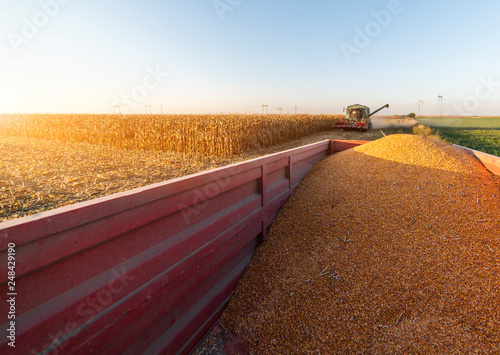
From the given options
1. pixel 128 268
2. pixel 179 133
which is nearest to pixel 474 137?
pixel 179 133

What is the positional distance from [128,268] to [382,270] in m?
1.90

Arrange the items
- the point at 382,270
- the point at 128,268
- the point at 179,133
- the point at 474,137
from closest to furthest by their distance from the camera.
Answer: the point at 128,268
the point at 382,270
the point at 179,133
the point at 474,137

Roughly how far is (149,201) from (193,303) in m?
0.89

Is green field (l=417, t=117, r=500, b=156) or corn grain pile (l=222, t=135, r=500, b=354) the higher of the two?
green field (l=417, t=117, r=500, b=156)

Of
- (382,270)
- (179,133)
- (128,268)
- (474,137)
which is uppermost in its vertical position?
(179,133)

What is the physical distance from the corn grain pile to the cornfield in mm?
7448

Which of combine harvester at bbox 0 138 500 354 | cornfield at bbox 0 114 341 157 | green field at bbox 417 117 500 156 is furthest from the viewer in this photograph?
green field at bbox 417 117 500 156

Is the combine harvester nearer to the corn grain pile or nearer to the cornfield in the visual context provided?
the corn grain pile

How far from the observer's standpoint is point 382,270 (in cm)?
208

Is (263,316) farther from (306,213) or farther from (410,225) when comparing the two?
(410,225)

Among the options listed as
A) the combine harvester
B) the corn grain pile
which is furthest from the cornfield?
the combine harvester

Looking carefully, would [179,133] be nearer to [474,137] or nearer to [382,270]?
[382,270]

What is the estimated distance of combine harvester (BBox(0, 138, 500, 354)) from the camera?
99 centimetres

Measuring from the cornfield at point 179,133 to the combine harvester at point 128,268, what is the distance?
7.99m
